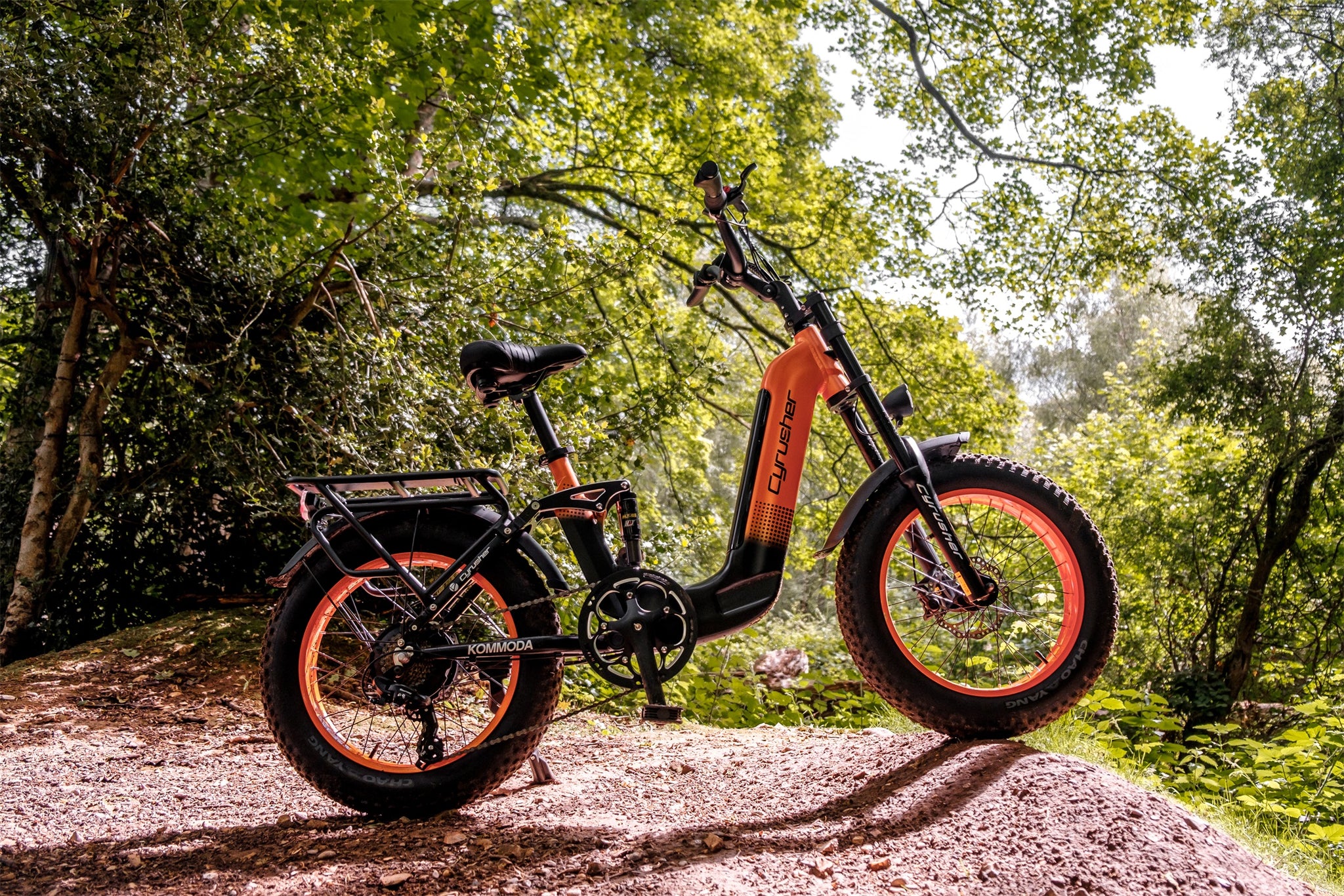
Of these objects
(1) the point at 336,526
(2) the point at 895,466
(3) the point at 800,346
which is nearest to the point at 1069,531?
(2) the point at 895,466

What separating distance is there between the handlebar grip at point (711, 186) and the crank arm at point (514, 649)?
1461 millimetres

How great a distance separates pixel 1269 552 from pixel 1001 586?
7018 mm

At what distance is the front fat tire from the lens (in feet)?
8.27

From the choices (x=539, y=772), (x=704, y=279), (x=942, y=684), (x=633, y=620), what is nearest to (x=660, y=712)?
(x=633, y=620)

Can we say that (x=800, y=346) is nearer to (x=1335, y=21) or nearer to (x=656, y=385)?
(x=656, y=385)

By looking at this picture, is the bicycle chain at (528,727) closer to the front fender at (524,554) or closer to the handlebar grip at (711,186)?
the front fender at (524,554)

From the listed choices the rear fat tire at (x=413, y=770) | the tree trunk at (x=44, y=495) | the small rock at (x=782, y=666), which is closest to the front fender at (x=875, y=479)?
the rear fat tire at (x=413, y=770)

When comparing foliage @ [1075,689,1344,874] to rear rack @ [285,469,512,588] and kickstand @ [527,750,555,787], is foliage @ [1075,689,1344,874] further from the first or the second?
rear rack @ [285,469,512,588]

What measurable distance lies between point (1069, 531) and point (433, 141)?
3.96m

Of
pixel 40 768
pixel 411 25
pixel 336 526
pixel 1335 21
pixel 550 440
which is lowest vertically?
pixel 40 768

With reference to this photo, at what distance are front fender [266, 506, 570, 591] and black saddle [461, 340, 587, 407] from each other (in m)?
0.35

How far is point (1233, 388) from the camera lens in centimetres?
718

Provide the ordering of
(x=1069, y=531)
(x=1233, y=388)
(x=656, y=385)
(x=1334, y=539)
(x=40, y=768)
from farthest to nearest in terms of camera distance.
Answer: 1. (x=1334, y=539)
2. (x=1233, y=388)
3. (x=656, y=385)
4. (x=40, y=768)
5. (x=1069, y=531)

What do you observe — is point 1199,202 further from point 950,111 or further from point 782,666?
point 782,666
